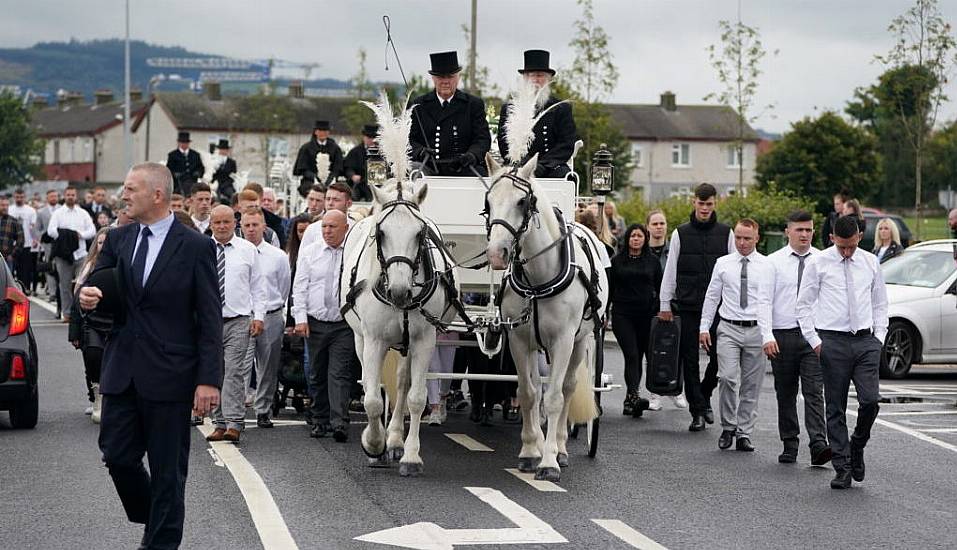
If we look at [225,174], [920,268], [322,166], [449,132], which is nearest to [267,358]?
[449,132]

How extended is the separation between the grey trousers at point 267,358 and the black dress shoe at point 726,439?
414cm

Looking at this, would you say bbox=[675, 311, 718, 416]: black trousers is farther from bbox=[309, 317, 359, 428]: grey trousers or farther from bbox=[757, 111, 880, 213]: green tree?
bbox=[757, 111, 880, 213]: green tree

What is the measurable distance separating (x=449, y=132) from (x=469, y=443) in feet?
9.14

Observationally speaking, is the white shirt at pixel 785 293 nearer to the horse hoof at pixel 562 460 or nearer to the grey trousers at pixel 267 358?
the horse hoof at pixel 562 460

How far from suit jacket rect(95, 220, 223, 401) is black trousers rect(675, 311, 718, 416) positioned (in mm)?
7872

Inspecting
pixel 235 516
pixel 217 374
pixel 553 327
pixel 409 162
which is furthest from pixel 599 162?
pixel 217 374

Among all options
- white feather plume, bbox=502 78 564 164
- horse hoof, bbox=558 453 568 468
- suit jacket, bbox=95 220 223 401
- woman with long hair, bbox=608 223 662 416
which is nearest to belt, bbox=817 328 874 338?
horse hoof, bbox=558 453 568 468

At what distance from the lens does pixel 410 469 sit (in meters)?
Result: 11.0

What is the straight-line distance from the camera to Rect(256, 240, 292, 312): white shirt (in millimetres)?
13695

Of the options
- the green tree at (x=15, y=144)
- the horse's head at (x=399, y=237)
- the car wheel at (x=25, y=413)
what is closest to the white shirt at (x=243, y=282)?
the car wheel at (x=25, y=413)

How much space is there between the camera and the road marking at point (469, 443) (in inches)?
495

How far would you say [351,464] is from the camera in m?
11.6

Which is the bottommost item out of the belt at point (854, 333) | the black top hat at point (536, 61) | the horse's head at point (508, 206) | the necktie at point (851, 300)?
the belt at point (854, 333)

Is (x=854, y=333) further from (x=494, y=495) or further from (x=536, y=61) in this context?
(x=536, y=61)
